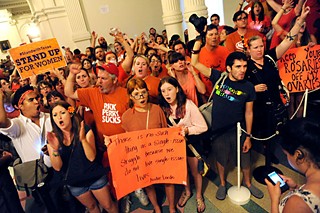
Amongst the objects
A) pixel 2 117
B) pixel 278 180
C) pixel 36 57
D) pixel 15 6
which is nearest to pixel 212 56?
pixel 278 180

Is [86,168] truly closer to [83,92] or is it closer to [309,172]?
[83,92]

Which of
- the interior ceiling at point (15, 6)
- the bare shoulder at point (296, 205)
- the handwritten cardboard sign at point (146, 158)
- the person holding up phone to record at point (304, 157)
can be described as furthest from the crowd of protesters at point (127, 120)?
the interior ceiling at point (15, 6)

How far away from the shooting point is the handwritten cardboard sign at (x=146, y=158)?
223 cm

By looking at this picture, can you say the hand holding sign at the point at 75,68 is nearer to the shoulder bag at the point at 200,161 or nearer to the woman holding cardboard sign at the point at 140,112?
the woman holding cardboard sign at the point at 140,112

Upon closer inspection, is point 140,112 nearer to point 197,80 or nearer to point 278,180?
point 197,80

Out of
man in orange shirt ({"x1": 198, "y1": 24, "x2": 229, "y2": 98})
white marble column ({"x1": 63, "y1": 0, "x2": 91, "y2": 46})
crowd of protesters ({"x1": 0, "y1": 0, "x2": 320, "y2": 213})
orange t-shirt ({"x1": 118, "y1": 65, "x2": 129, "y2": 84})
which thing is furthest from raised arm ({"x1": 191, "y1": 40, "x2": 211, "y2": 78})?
white marble column ({"x1": 63, "y1": 0, "x2": 91, "y2": 46})

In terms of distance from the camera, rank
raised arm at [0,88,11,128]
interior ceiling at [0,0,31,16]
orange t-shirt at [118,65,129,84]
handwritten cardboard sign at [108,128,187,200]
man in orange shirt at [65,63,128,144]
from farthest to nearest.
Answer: interior ceiling at [0,0,31,16] < orange t-shirt at [118,65,129,84] < man in orange shirt at [65,63,128,144] < handwritten cardboard sign at [108,128,187,200] < raised arm at [0,88,11,128]

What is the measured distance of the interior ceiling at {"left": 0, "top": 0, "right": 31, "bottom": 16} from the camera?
19422 mm

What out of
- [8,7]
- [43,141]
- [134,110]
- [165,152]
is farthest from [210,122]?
[8,7]

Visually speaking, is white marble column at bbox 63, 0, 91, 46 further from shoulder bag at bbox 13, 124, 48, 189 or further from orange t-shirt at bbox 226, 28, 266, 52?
shoulder bag at bbox 13, 124, 48, 189

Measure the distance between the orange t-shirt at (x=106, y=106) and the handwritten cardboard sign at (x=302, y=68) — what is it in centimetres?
218

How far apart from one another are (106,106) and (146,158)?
2.59 feet

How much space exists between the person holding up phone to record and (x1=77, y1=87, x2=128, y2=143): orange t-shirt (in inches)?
67.4

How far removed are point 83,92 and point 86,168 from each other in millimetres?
916
